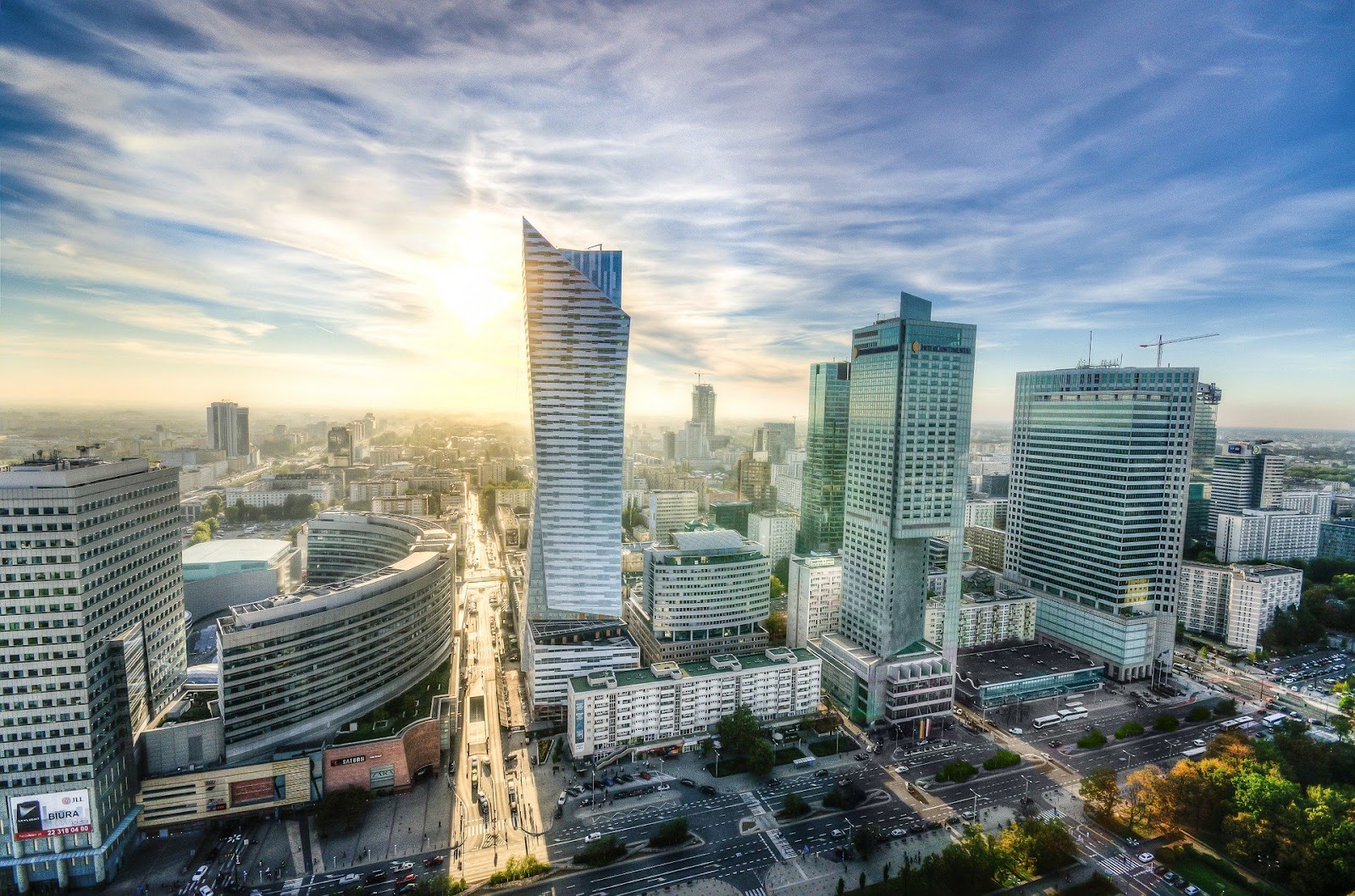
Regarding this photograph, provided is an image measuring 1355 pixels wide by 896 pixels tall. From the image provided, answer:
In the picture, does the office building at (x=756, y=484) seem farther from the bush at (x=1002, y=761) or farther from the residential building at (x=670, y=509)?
the bush at (x=1002, y=761)

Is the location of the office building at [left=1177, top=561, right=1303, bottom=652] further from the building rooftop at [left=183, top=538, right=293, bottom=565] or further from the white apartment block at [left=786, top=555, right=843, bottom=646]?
the building rooftop at [left=183, top=538, right=293, bottom=565]

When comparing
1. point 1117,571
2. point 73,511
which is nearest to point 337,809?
point 73,511

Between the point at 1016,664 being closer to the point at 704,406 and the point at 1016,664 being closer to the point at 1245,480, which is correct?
the point at 1245,480

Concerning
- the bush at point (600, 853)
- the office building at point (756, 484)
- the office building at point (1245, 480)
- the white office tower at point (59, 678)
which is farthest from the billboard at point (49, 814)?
the office building at point (1245, 480)

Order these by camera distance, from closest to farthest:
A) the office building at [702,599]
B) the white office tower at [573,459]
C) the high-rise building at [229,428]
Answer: the white office tower at [573,459]
the high-rise building at [229,428]
the office building at [702,599]

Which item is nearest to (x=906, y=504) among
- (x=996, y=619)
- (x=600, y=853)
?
(x=996, y=619)

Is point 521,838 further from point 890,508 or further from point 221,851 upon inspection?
point 890,508
